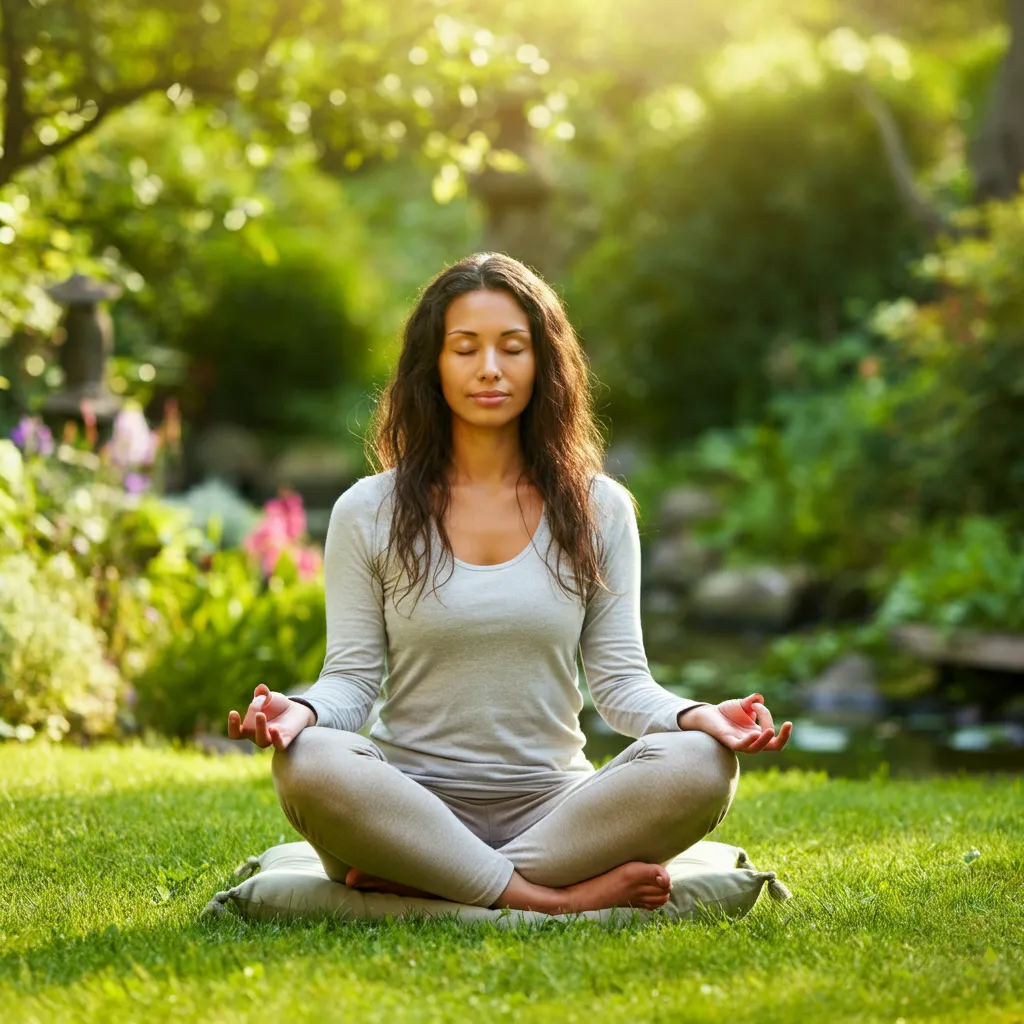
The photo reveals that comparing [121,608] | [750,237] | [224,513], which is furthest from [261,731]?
[750,237]

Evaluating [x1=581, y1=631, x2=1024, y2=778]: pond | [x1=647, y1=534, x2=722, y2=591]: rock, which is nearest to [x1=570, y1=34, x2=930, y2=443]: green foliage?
[x1=647, y1=534, x2=722, y2=591]: rock

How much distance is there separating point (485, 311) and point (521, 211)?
513 inches

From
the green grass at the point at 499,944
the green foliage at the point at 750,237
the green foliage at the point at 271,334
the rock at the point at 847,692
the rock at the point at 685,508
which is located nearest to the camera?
the green grass at the point at 499,944

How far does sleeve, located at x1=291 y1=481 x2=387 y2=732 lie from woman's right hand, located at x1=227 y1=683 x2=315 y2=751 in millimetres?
152

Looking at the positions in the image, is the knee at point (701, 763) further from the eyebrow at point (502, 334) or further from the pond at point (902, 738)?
the pond at point (902, 738)

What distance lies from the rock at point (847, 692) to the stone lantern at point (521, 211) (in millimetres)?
7874

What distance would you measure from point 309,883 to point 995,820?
6.76ft

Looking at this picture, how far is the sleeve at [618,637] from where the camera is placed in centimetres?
336

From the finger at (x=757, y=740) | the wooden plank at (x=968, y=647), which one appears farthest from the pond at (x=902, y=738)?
the finger at (x=757, y=740)

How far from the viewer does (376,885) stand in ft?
10.5

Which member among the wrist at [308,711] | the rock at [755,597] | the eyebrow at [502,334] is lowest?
the rock at [755,597]

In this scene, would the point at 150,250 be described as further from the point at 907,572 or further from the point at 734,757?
the point at 734,757

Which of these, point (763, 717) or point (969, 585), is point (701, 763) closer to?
point (763, 717)

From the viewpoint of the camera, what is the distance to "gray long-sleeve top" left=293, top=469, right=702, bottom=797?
327 cm
